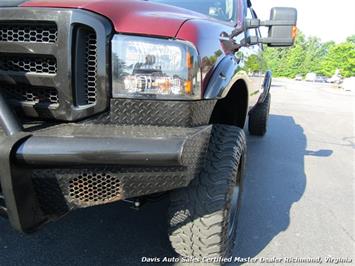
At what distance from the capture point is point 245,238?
2885mm

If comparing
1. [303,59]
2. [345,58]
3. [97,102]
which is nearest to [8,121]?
[97,102]

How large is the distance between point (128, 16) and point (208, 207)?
106cm

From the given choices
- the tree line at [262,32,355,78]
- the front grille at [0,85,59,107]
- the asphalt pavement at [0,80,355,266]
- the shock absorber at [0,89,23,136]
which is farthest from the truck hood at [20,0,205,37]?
the tree line at [262,32,355,78]

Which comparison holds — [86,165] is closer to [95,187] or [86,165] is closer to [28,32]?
[95,187]

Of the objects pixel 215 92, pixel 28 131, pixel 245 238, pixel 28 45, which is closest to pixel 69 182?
pixel 28 131

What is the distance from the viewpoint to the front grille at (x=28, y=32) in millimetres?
1812

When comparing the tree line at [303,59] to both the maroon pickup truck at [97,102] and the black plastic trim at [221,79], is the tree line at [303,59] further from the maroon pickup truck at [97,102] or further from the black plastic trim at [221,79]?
the maroon pickup truck at [97,102]

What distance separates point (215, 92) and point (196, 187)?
0.52 m

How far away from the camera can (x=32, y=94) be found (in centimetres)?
196

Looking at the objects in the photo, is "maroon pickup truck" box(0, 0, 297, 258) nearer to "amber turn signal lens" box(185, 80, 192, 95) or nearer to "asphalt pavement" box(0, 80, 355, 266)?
"amber turn signal lens" box(185, 80, 192, 95)

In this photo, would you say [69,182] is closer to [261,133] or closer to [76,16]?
[76,16]

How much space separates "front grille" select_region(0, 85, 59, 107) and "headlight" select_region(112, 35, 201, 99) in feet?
1.07

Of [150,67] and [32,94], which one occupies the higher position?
[150,67]

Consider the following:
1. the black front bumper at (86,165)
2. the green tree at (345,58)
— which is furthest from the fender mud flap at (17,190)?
the green tree at (345,58)
